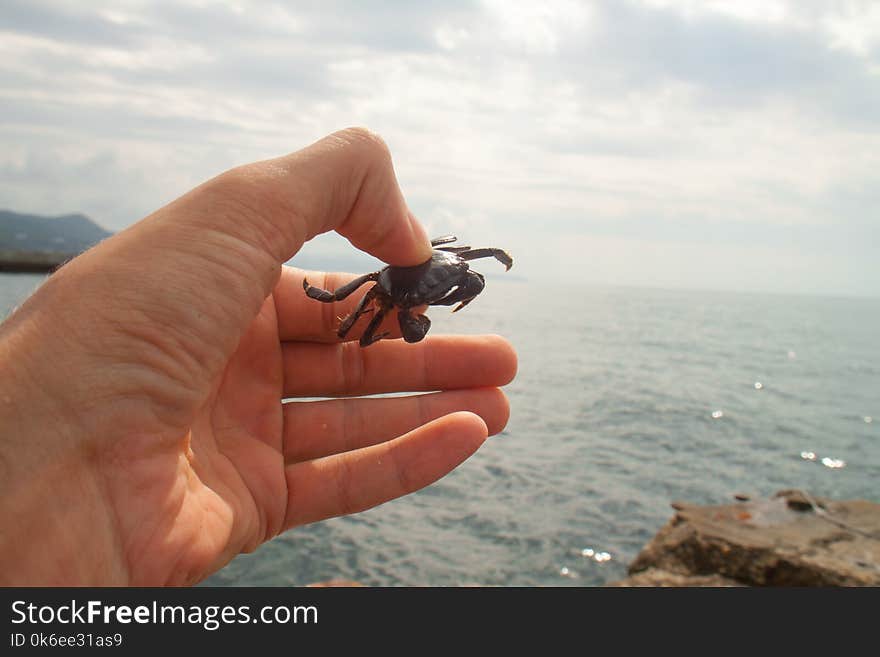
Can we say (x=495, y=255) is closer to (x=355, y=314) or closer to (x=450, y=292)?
(x=450, y=292)

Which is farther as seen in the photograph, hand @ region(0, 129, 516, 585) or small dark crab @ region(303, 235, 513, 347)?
small dark crab @ region(303, 235, 513, 347)

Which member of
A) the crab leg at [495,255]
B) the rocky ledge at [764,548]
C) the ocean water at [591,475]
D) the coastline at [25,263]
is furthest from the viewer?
the coastline at [25,263]

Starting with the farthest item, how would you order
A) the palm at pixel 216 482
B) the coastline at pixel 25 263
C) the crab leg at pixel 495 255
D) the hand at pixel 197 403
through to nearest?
the coastline at pixel 25 263 → the crab leg at pixel 495 255 → the palm at pixel 216 482 → the hand at pixel 197 403

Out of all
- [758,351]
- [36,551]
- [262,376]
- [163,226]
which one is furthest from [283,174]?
[758,351]

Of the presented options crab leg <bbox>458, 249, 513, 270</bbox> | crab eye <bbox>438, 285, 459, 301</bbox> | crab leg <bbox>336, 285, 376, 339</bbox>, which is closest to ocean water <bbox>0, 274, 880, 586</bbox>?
crab leg <bbox>336, 285, 376, 339</bbox>

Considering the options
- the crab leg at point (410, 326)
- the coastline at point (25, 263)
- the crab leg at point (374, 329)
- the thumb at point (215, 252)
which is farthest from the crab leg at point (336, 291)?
the coastline at point (25, 263)

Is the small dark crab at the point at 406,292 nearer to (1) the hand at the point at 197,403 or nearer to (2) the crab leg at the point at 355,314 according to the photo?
(2) the crab leg at the point at 355,314

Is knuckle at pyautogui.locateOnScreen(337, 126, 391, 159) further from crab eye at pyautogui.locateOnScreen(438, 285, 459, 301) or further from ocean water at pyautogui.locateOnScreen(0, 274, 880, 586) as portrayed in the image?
ocean water at pyautogui.locateOnScreen(0, 274, 880, 586)
